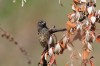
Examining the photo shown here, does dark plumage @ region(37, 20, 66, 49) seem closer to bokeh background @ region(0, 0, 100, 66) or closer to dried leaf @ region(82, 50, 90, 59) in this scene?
dried leaf @ region(82, 50, 90, 59)

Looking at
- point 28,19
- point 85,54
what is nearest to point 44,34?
point 85,54

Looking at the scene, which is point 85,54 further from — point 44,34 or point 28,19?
point 28,19

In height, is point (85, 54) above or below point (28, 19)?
above

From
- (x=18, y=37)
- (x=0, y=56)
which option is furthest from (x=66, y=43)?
(x=18, y=37)

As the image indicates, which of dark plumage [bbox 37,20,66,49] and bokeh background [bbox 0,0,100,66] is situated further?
bokeh background [bbox 0,0,100,66]

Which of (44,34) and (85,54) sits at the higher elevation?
(44,34)

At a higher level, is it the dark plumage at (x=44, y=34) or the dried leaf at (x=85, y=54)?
the dark plumage at (x=44, y=34)

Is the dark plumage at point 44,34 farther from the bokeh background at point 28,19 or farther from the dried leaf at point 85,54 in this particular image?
the bokeh background at point 28,19

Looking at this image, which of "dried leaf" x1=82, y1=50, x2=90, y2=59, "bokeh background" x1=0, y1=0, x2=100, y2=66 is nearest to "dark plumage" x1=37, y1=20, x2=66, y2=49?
"dried leaf" x1=82, y1=50, x2=90, y2=59

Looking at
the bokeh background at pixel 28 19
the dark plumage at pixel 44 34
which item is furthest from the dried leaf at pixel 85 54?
the bokeh background at pixel 28 19

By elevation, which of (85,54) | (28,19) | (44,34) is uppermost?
(44,34)

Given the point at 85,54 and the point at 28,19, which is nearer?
the point at 85,54
